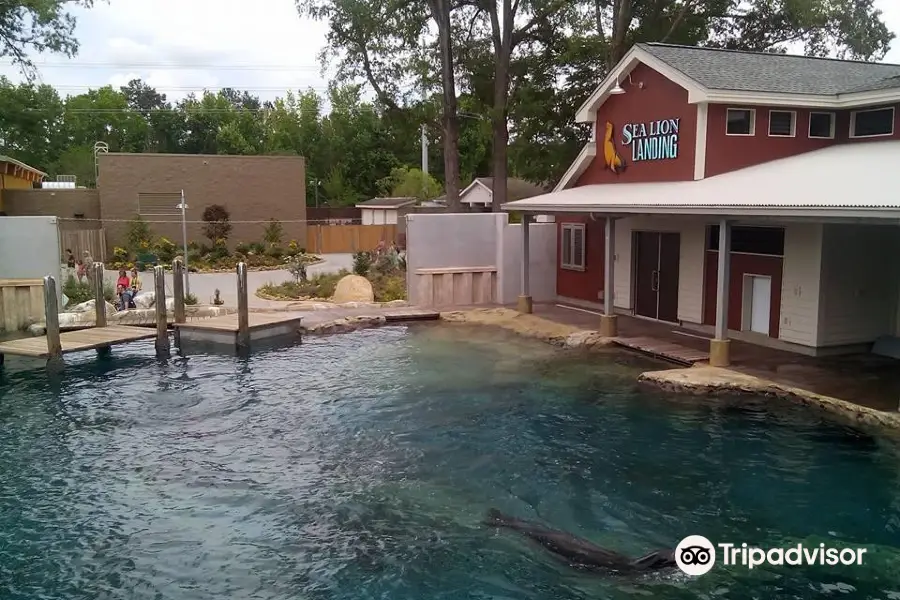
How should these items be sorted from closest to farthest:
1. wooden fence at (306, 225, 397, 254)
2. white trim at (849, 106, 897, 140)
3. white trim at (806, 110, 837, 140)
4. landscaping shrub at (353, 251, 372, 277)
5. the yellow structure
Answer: white trim at (849, 106, 897, 140)
white trim at (806, 110, 837, 140)
landscaping shrub at (353, 251, 372, 277)
the yellow structure
wooden fence at (306, 225, 397, 254)

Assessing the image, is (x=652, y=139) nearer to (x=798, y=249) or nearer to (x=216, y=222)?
(x=798, y=249)

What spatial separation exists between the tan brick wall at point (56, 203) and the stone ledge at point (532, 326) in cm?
2076

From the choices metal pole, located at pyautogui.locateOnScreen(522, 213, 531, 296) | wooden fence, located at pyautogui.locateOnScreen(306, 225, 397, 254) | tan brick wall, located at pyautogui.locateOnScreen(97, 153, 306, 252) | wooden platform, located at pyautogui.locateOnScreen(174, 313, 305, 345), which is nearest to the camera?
wooden platform, located at pyautogui.locateOnScreen(174, 313, 305, 345)

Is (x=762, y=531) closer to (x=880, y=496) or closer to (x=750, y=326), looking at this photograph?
(x=880, y=496)

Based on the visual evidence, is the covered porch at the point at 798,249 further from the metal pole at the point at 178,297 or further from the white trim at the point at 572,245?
the metal pole at the point at 178,297

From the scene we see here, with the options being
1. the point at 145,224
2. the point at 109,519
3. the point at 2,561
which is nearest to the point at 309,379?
the point at 109,519

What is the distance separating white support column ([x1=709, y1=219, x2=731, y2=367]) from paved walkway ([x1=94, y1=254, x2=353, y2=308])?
1219 cm

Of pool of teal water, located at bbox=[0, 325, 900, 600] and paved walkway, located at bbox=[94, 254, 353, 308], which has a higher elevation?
paved walkway, located at bbox=[94, 254, 353, 308]

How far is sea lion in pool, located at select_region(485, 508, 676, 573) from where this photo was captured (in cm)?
717

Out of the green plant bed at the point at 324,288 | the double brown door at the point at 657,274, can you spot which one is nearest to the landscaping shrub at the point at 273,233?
the green plant bed at the point at 324,288

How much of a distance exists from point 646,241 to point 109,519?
13.4 meters

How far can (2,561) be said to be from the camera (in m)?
7.63

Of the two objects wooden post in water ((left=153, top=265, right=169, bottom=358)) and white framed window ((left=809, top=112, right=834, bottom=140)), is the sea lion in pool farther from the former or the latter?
white framed window ((left=809, top=112, right=834, bottom=140))

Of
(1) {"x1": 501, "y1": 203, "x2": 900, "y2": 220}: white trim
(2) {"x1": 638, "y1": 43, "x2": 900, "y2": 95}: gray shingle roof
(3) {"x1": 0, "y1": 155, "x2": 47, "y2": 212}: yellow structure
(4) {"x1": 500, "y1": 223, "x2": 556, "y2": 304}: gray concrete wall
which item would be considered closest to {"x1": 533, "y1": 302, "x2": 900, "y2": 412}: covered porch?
(1) {"x1": 501, "y1": 203, "x2": 900, "y2": 220}: white trim
